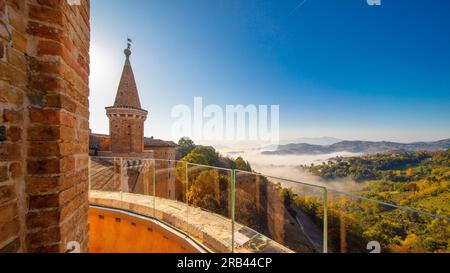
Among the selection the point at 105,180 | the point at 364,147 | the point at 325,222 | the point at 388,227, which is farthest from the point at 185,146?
the point at 325,222

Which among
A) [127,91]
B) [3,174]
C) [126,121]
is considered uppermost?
[127,91]

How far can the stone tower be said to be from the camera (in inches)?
550

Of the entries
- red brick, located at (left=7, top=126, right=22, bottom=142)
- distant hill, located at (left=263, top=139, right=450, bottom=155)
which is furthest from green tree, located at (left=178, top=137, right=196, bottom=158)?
red brick, located at (left=7, top=126, right=22, bottom=142)

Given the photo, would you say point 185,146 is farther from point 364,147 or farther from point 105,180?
point 105,180

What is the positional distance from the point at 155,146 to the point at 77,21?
74.9 feet

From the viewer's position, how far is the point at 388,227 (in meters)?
5.81

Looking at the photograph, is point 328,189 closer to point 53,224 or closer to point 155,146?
point 53,224

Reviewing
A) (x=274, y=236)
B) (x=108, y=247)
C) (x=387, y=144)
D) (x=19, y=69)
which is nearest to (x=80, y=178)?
(x=19, y=69)

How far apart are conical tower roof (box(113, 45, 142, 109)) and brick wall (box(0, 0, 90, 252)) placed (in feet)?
47.8

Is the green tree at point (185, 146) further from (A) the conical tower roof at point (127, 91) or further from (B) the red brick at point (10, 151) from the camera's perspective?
(B) the red brick at point (10, 151)

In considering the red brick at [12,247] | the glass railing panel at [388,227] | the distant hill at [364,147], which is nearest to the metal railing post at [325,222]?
the glass railing panel at [388,227]

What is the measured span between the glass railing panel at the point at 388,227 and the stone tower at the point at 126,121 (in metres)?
14.2

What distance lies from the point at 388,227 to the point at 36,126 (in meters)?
8.56

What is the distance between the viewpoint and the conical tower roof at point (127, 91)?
47.9ft
